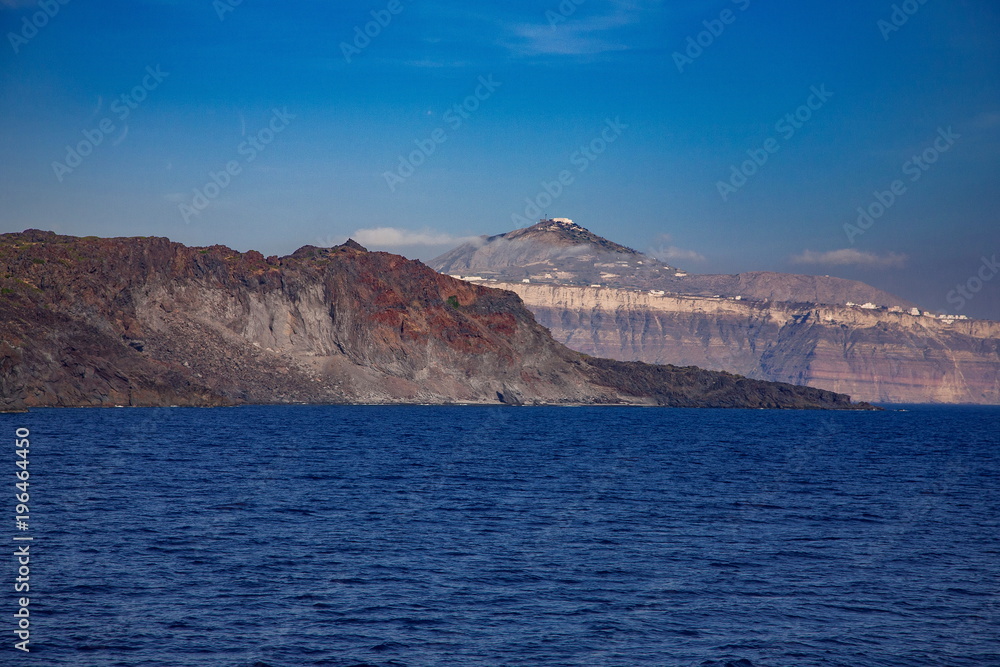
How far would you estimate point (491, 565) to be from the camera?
1359 inches

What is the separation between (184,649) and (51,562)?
11204 millimetres

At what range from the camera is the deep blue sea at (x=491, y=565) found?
2547 centimetres

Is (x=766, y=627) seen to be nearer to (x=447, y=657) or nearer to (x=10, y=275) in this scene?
(x=447, y=657)

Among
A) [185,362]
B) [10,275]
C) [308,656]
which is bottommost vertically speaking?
[308,656]

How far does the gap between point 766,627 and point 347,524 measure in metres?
20.7

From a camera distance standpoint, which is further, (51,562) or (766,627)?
(51,562)

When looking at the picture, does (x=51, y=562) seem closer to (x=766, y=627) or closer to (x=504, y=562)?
(x=504, y=562)

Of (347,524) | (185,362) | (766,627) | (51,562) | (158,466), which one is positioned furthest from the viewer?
(185,362)

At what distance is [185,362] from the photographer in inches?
6772

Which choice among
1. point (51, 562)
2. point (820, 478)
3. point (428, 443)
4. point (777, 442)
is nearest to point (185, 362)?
point (428, 443)

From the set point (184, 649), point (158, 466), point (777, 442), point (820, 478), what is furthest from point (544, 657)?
point (777, 442)

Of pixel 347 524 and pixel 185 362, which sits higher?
pixel 185 362

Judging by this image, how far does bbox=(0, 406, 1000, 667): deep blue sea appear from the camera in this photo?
25469mm

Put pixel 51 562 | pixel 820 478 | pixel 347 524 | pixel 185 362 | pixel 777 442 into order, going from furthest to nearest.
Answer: pixel 185 362 < pixel 777 442 < pixel 820 478 < pixel 347 524 < pixel 51 562
